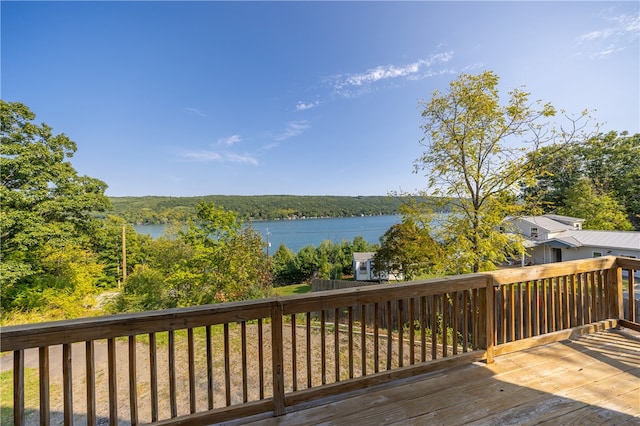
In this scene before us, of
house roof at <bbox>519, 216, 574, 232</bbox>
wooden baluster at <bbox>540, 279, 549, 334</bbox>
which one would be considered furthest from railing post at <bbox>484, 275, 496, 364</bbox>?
house roof at <bbox>519, 216, 574, 232</bbox>

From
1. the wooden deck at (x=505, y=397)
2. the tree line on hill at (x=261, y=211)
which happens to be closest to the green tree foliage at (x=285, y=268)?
the tree line on hill at (x=261, y=211)

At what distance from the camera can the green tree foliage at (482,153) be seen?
4949 millimetres

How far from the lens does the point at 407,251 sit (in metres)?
9.19

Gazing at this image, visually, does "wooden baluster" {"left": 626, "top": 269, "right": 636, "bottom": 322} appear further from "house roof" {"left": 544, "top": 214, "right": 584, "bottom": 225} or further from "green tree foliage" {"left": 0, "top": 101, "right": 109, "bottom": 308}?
"green tree foliage" {"left": 0, "top": 101, "right": 109, "bottom": 308}

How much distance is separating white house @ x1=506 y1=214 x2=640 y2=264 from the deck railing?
647 centimetres

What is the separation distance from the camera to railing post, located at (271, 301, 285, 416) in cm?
157

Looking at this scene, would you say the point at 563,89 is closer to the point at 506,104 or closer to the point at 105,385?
the point at 506,104

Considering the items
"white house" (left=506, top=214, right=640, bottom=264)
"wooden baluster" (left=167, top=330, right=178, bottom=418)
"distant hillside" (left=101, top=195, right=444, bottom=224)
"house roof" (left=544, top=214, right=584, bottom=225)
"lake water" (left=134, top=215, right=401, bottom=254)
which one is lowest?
"lake water" (left=134, top=215, right=401, bottom=254)

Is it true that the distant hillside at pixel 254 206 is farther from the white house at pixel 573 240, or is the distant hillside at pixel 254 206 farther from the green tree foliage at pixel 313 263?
the white house at pixel 573 240

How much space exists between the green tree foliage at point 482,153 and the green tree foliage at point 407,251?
32cm

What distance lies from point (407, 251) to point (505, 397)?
773cm

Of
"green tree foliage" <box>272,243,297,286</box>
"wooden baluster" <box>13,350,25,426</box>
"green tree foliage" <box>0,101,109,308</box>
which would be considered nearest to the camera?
"wooden baluster" <box>13,350,25,426</box>

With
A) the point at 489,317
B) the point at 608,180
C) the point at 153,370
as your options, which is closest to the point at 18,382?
the point at 153,370

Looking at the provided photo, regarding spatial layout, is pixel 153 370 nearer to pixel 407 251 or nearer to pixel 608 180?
pixel 407 251
